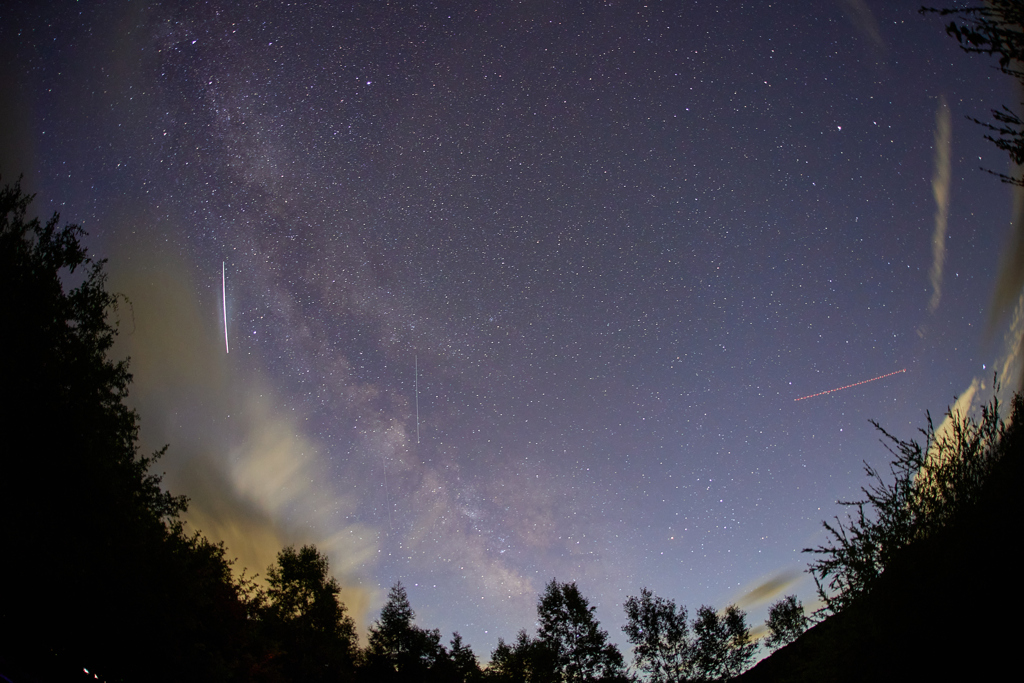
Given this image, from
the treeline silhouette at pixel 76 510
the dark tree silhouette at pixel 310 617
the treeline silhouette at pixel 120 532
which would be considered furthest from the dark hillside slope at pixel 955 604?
the dark tree silhouette at pixel 310 617

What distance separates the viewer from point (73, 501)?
1355 centimetres

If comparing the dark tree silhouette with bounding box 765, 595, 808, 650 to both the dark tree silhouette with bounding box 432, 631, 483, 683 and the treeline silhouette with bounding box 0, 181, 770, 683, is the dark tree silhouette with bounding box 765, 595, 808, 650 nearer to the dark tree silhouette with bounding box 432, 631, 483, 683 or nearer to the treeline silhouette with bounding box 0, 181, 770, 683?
the dark tree silhouette with bounding box 432, 631, 483, 683

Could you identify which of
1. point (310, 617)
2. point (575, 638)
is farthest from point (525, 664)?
point (310, 617)

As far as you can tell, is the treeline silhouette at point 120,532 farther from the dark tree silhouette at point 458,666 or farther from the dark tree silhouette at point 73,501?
the dark tree silhouette at point 458,666

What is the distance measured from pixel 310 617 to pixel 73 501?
3741 centimetres

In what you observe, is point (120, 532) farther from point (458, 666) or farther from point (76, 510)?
point (458, 666)

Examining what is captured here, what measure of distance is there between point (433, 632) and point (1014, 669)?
5105cm

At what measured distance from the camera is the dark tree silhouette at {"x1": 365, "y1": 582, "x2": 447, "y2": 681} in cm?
4616

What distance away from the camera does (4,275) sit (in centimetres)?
A: 1355

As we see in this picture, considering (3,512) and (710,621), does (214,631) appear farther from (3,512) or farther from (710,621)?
(710,621)

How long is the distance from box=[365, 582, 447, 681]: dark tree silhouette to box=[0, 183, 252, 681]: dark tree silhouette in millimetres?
35260

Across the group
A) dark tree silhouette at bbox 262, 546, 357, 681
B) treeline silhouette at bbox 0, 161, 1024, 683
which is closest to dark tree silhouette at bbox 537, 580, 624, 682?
dark tree silhouette at bbox 262, 546, 357, 681

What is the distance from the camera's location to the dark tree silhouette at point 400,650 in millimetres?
46156

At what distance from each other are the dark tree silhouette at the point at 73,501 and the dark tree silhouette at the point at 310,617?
2351 centimetres
